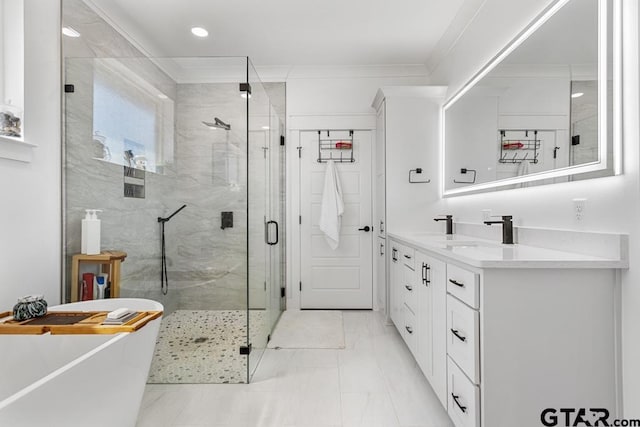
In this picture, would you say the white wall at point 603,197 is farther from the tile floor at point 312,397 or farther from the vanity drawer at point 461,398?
the tile floor at point 312,397

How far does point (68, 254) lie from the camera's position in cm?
210

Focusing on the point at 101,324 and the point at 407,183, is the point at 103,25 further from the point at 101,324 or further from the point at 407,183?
the point at 407,183

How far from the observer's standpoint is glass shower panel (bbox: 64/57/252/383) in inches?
89.3

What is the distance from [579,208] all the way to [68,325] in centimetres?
238

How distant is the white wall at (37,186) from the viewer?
5.71ft

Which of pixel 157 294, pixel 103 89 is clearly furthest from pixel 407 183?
pixel 103 89

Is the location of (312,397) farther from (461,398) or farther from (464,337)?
(464,337)

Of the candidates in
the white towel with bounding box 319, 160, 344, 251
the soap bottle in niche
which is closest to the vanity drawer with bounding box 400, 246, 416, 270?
the white towel with bounding box 319, 160, 344, 251

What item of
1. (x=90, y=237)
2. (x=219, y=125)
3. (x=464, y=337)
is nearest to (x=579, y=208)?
(x=464, y=337)

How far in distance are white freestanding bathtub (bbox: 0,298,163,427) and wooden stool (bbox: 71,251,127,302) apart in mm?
332

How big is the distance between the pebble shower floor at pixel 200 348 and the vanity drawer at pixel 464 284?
1.40 m

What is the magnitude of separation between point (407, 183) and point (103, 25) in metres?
2.83

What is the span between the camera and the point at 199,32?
3.01 metres

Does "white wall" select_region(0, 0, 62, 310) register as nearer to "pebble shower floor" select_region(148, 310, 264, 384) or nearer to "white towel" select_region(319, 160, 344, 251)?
"pebble shower floor" select_region(148, 310, 264, 384)
